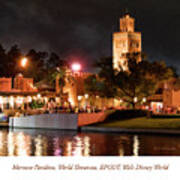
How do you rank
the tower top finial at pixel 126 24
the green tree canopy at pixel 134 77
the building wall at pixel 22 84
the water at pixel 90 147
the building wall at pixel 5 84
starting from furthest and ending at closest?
1. the tower top finial at pixel 126 24
2. the building wall at pixel 22 84
3. the building wall at pixel 5 84
4. the green tree canopy at pixel 134 77
5. the water at pixel 90 147

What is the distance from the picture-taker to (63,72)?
48.3m

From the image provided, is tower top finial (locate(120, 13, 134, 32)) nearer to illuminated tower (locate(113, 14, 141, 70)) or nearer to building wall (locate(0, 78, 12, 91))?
illuminated tower (locate(113, 14, 141, 70))

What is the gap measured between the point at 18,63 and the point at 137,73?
32.5 metres

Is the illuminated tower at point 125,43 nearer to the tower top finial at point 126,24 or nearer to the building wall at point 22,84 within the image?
the tower top finial at point 126,24

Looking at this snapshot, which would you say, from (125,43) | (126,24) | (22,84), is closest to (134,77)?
(22,84)

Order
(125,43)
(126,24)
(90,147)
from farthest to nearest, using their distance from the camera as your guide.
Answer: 1. (126,24)
2. (125,43)
3. (90,147)

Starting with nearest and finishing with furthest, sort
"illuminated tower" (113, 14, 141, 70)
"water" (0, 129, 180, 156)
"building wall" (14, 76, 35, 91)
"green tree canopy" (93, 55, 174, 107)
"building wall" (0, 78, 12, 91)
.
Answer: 1. "water" (0, 129, 180, 156)
2. "green tree canopy" (93, 55, 174, 107)
3. "building wall" (0, 78, 12, 91)
4. "building wall" (14, 76, 35, 91)
5. "illuminated tower" (113, 14, 141, 70)

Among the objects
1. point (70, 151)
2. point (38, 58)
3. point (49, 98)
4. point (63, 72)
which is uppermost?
point (38, 58)

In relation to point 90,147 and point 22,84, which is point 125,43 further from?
point 90,147

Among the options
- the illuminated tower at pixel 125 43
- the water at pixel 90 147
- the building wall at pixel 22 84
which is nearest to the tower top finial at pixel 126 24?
the illuminated tower at pixel 125 43

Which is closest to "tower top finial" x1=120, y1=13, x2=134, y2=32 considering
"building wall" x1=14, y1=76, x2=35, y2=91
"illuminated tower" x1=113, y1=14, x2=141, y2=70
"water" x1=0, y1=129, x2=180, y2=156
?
"illuminated tower" x1=113, y1=14, x2=141, y2=70
